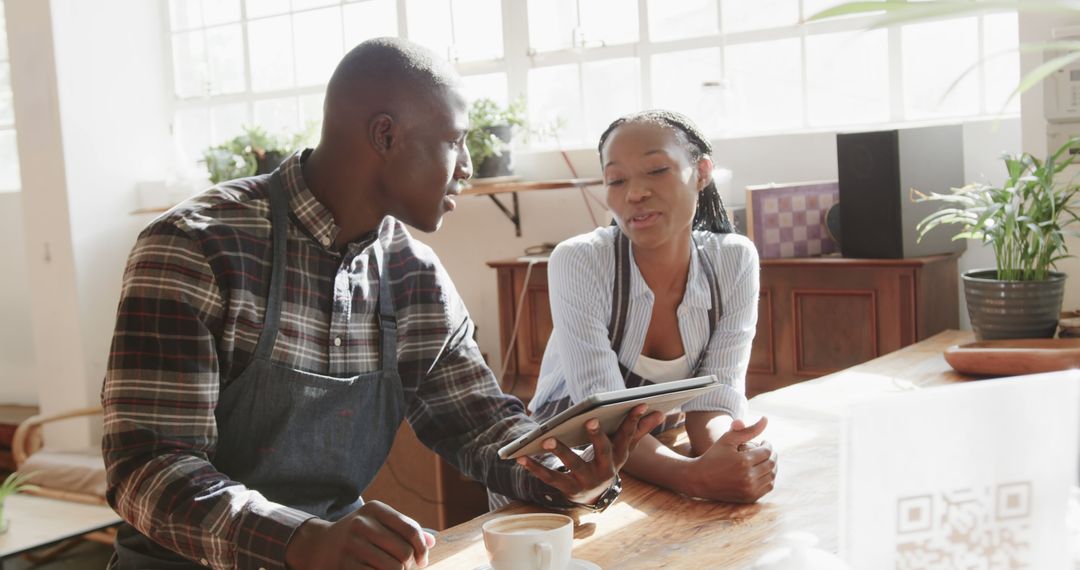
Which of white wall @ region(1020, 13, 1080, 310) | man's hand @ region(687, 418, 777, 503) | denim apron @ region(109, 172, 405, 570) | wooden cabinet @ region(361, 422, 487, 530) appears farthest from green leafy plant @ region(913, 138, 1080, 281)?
wooden cabinet @ region(361, 422, 487, 530)

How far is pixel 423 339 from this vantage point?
71.2 inches

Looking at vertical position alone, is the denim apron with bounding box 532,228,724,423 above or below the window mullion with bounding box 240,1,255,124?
below

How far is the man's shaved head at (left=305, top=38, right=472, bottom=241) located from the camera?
1.68 m

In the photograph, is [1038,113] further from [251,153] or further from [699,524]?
[251,153]

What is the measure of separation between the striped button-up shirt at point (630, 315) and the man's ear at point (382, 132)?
623mm

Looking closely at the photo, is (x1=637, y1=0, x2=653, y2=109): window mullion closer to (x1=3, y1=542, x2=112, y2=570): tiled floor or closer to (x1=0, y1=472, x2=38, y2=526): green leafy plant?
(x1=0, y1=472, x2=38, y2=526): green leafy plant

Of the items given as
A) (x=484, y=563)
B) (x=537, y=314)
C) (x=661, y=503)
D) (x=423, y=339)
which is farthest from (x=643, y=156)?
(x=537, y=314)

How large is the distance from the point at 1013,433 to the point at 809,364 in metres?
2.51

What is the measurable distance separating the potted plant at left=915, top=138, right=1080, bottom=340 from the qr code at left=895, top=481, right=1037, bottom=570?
1.89m

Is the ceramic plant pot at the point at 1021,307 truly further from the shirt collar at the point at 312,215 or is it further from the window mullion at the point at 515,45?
the window mullion at the point at 515,45

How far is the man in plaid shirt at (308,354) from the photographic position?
145cm

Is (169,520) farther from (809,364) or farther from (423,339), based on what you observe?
(809,364)

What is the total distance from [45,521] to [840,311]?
2807 mm

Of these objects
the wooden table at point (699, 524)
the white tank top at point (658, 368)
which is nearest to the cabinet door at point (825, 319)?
the white tank top at point (658, 368)
